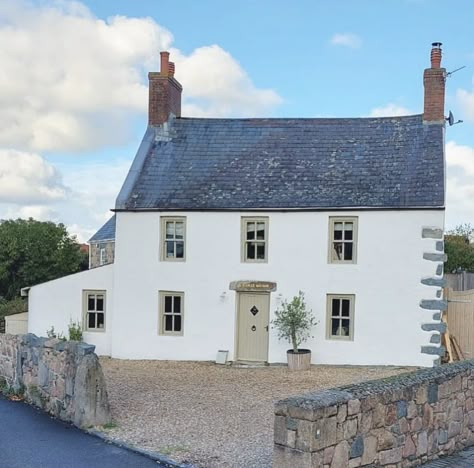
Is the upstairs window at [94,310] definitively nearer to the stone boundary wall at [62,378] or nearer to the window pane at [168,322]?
the window pane at [168,322]

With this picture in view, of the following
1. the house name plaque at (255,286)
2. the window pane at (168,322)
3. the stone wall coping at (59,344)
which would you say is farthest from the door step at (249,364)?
the stone wall coping at (59,344)

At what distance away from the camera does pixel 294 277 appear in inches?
656

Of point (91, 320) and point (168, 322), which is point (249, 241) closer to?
point (168, 322)

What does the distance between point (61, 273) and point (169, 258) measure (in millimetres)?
11976

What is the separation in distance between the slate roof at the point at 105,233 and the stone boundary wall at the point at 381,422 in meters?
22.1

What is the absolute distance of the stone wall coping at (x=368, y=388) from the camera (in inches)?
233

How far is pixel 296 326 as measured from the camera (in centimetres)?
1612

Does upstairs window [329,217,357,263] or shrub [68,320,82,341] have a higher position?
upstairs window [329,217,357,263]

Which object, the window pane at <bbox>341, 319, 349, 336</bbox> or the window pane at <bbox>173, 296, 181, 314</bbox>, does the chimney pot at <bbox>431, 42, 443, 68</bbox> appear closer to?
the window pane at <bbox>341, 319, 349, 336</bbox>

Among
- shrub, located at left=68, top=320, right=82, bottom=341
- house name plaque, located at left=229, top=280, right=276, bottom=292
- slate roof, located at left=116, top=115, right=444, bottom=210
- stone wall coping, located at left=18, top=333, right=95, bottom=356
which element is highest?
slate roof, located at left=116, top=115, right=444, bottom=210

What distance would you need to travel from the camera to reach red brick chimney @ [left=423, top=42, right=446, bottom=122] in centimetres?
1722

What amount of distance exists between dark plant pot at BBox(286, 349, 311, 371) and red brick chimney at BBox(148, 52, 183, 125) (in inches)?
334

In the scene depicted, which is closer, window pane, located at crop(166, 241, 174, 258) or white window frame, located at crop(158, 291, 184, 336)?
white window frame, located at crop(158, 291, 184, 336)

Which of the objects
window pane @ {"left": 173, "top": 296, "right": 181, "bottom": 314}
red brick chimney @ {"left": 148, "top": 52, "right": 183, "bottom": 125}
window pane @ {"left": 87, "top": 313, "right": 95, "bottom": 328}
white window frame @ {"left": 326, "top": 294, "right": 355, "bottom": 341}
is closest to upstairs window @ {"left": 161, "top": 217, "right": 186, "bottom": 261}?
window pane @ {"left": 173, "top": 296, "right": 181, "bottom": 314}
